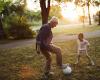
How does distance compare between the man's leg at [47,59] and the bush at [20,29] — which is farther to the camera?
the bush at [20,29]

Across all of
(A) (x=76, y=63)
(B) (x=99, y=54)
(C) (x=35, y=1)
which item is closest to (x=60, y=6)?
(C) (x=35, y=1)

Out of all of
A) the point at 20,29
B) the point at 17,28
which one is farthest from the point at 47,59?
the point at 17,28

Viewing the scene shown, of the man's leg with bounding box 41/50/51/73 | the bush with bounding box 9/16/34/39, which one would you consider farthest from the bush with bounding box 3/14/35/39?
the man's leg with bounding box 41/50/51/73

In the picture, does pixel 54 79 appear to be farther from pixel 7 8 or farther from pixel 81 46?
pixel 7 8

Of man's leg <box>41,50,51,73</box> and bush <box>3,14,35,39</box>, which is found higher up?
man's leg <box>41,50,51,73</box>

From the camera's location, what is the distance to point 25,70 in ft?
41.8

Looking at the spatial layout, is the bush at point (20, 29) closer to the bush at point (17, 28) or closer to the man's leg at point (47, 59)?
the bush at point (17, 28)

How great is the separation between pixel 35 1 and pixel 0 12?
5.45 m

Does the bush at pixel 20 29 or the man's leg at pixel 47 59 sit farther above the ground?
the man's leg at pixel 47 59

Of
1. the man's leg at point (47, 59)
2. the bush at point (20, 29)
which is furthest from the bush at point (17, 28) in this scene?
the man's leg at point (47, 59)

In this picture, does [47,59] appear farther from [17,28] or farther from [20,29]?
[17,28]

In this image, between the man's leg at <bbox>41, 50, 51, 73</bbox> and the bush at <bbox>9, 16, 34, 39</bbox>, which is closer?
the man's leg at <bbox>41, 50, 51, 73</bbox>

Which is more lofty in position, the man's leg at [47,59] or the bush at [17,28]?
the man's leg at [47,59]

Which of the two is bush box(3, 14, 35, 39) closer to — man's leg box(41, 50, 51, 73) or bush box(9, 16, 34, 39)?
bush box(9, 16, 34, 39)
